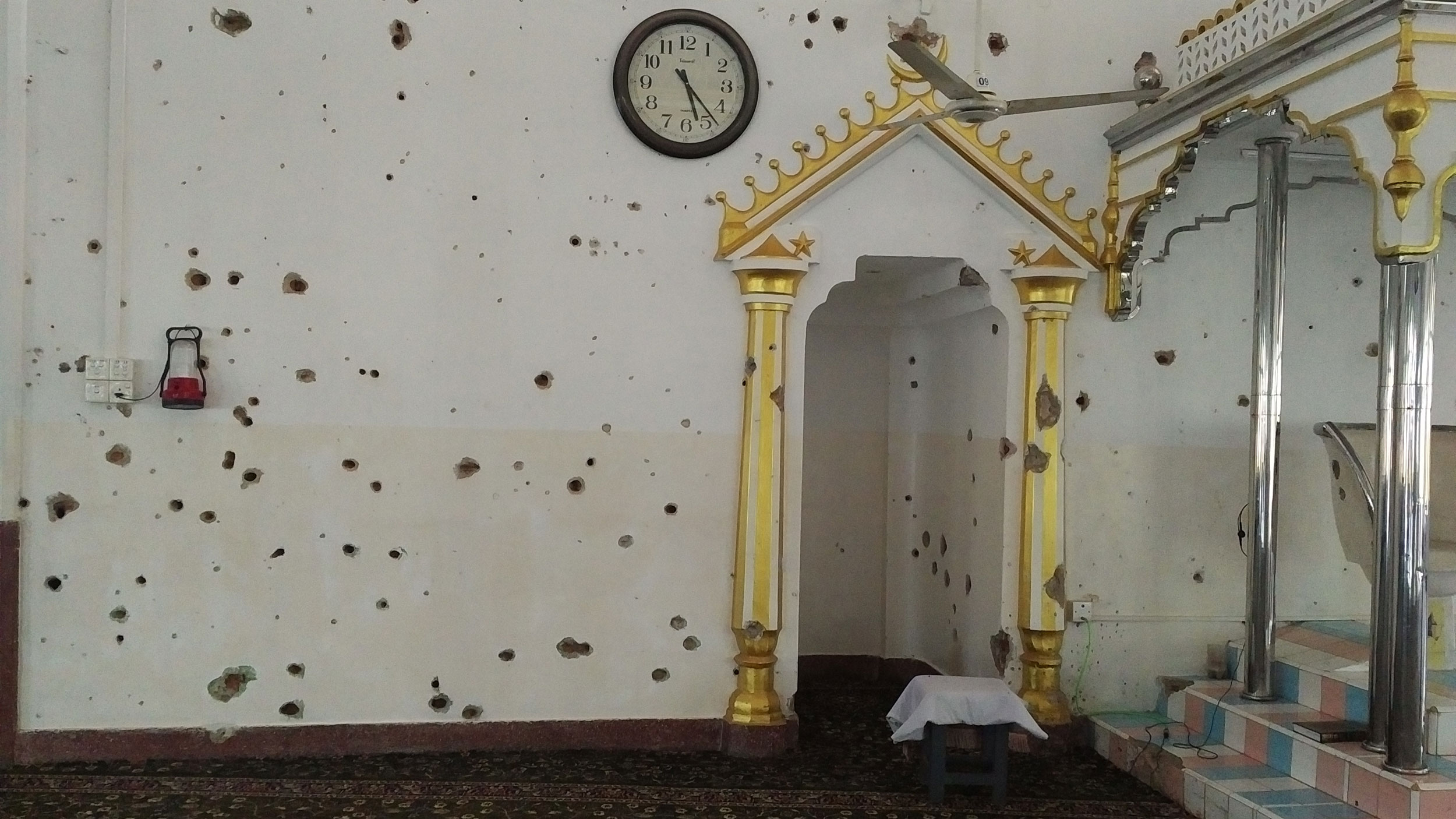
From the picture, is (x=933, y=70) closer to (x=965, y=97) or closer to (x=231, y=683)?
(x=965, y=97)

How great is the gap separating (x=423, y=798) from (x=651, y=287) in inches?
75.2

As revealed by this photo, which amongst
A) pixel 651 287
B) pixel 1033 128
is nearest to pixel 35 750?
pixel 651 287

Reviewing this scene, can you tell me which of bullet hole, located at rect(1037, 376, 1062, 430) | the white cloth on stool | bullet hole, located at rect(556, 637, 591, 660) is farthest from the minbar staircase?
bullet hole, located at rect(556, 637, 591, 660)

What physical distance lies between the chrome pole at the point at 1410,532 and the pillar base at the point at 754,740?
6.28 feet

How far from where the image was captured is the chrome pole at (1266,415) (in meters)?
3.83

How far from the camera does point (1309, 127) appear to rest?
3.11 m

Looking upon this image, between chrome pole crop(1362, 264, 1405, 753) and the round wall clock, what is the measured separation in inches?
86.3

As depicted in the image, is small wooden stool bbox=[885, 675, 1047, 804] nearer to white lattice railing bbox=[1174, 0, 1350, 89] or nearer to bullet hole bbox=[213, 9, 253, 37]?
white lattice railing bbox=[1174, 0, 1350, 89]

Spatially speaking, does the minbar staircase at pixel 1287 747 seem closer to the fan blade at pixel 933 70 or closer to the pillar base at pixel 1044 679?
the pillar base at pixel 1044 679

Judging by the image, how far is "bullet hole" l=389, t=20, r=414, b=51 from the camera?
3.92 meters

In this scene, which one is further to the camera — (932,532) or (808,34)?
(932,532)

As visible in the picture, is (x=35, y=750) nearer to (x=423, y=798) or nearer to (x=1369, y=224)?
(x=423, y=798)

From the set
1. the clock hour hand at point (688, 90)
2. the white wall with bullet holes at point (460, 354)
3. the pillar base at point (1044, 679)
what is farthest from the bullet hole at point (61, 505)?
the pillar base at point (1044, 679)

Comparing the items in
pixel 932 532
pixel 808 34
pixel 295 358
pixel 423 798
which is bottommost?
pixel 423 798
